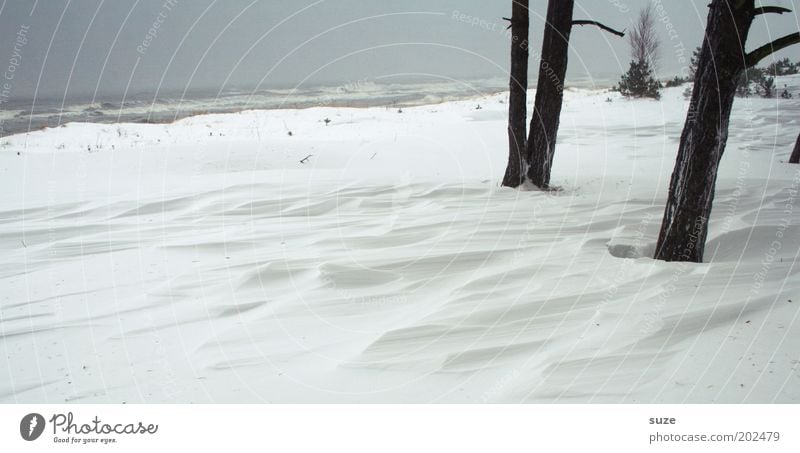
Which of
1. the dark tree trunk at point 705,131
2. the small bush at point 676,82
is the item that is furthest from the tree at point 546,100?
the small bush at point 676,82

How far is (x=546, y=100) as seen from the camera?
7254 mm

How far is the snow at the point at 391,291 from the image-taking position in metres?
3.07

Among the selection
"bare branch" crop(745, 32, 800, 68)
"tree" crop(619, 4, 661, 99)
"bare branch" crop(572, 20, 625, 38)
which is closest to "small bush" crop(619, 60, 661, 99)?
"tree" crop(619, 4, 661, 99)

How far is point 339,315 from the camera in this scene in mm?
3795

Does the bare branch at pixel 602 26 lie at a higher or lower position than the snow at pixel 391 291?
higher

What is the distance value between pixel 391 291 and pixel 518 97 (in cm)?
409

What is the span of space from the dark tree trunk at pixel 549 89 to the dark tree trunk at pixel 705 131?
111 inches

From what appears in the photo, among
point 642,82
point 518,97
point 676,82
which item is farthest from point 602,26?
point 676,82

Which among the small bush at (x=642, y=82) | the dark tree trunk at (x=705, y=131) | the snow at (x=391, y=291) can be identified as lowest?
the snow at (x=391, y=291)

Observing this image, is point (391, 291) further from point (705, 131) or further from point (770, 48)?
point (770, 48)

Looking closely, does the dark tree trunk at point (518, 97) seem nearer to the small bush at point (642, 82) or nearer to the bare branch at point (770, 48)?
the bare branch at point (770, 48)

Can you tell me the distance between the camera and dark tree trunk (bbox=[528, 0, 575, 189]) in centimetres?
702

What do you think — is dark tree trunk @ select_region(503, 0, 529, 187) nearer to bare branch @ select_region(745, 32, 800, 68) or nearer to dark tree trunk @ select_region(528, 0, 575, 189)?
dark tree trunk @ select_region(528, 0, 575, 189)

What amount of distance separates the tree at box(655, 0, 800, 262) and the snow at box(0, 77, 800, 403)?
307mm
